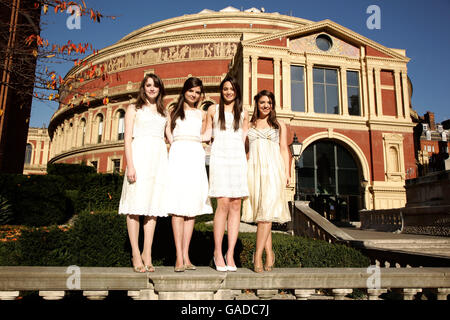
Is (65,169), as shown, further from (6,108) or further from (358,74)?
(358,74)

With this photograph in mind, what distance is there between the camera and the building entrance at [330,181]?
22375mm

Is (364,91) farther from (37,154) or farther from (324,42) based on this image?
(37,154)

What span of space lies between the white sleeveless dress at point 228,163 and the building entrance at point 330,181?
19161mm

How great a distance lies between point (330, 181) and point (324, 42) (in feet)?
36.3

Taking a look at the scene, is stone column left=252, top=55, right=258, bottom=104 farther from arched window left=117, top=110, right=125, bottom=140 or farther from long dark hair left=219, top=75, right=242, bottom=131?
long dark hair left=219, top=75, right=242, bottom=131

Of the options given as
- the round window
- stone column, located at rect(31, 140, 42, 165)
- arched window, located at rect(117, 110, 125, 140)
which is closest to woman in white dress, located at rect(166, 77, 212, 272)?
the round window

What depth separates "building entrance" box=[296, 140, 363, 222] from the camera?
881 inches

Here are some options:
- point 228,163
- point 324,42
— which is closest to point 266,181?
Answer: point 228,163

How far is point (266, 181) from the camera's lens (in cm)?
372

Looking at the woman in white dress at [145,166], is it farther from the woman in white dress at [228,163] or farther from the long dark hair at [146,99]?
the woman in white dress at [228,163]

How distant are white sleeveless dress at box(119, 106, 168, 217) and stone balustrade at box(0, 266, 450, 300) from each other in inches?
29.5

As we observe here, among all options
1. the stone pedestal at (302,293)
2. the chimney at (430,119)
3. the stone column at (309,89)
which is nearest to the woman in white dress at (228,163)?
the stone pedestal at (302,293)


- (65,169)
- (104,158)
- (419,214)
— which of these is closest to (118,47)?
(104,158)
